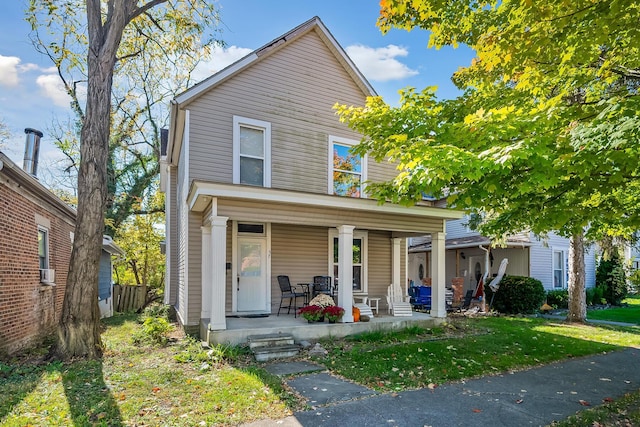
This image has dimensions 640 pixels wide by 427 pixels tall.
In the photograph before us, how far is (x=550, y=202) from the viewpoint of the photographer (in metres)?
5.90

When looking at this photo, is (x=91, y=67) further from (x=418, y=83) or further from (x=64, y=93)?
(x=64, y=93)

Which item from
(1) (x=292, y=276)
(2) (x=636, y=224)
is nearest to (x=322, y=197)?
(1) (x=292, y=276)

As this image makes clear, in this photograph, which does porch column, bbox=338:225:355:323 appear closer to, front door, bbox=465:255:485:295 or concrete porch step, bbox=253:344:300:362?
concrete porch step, bbox=253:344:300:362

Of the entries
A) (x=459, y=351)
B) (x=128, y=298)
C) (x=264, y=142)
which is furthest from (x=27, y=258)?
(x=128, y=298)

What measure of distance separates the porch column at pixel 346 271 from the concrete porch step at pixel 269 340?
1.70 meters

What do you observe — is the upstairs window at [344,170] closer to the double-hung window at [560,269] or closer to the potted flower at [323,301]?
the potted flower at [323,301]

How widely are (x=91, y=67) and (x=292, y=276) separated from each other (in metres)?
6.74

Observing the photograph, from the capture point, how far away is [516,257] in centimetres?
1780

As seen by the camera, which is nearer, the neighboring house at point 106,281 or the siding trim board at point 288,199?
the siding trim board at point 288,199

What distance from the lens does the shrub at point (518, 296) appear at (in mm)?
14516

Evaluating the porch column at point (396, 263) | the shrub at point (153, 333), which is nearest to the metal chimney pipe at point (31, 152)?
the shrub at point (153, 333)

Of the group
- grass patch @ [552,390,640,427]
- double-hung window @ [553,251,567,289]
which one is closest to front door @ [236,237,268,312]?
grass patch @ [552,390,640,427]

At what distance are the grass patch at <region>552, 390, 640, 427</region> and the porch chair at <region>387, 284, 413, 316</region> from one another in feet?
17.8

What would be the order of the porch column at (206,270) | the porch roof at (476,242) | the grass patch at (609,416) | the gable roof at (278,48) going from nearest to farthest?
the grass patch at (609,416) < the porch column at (206,270) < the gable roof at (278,48) < the porch roof at (476,242)
